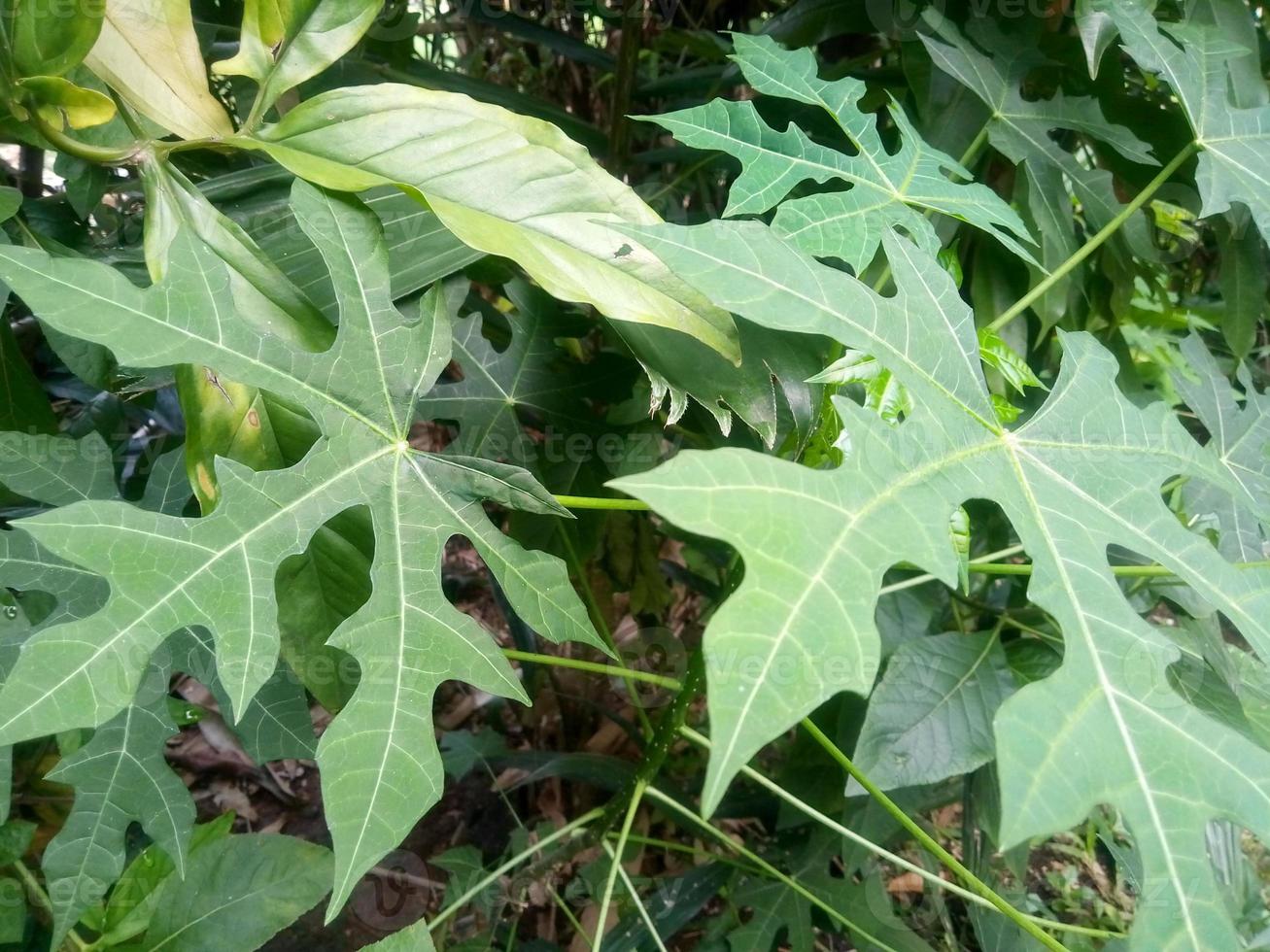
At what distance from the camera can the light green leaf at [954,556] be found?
350 mm

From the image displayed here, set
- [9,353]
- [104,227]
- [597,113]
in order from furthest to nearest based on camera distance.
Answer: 1. [597,113]
2. [104,227]
3. [9,353]

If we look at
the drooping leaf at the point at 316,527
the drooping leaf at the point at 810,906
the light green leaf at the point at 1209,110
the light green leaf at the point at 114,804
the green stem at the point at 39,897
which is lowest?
the drooping leaf at the point at 810,906

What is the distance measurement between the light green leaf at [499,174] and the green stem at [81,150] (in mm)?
95

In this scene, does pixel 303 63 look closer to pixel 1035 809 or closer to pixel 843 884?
pixel 1035 809

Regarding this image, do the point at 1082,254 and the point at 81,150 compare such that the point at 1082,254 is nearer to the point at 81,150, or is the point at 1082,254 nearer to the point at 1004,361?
the point at 1004,361

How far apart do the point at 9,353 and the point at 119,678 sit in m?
0.50

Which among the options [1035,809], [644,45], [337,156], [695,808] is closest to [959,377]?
[1035,809]

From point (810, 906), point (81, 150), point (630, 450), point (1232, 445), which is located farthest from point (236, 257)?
point (810, 906)

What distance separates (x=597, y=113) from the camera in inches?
60.4

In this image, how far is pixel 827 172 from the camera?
0.67m

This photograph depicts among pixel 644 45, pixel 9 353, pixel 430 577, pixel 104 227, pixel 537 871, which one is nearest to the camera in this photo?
pixel 430 577

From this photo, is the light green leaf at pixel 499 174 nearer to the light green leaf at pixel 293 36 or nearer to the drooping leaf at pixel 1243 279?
the light green leaf at pixel 293 36

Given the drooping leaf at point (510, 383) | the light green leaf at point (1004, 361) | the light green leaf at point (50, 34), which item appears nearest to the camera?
the light green leaf at point (50, 34)

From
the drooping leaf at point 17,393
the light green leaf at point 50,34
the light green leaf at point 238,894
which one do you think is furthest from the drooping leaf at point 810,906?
the light green leaf at point 50,34
